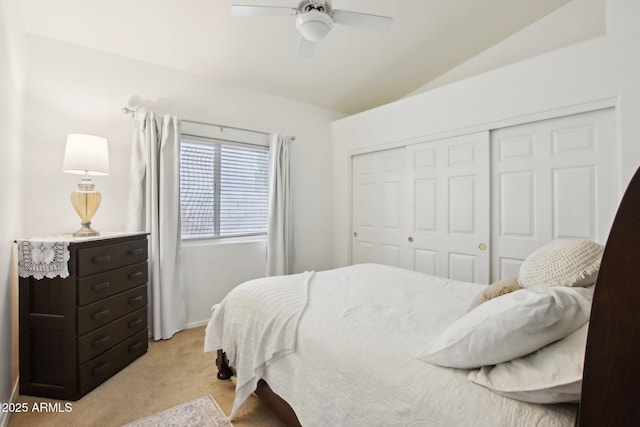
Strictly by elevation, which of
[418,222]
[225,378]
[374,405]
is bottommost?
[225,378]

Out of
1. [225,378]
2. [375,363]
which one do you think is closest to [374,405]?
[375,363]

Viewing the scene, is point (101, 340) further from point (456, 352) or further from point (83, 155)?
point (456, 352)

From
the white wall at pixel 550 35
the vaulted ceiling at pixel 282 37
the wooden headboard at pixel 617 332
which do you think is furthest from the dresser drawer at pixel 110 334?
the white wall at pixel 550 35

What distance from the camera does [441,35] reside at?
2.90 m

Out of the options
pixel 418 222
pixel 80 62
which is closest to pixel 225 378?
pixel 418 222

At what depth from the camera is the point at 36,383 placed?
182 centimetres

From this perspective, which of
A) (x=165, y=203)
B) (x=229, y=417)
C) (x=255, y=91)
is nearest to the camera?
(x=229, y=417)

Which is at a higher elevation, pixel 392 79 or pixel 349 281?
pixel 392 79

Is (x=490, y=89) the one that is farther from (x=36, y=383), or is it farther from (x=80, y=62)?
(x=36, y=383)

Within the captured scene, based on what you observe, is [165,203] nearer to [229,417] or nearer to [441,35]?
[229,417]

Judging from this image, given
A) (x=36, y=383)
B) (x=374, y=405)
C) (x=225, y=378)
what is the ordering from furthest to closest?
1. (x=225, y=378)
2. (x=36, y=383)
3. (x=374, y=405)

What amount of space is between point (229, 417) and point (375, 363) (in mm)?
1078

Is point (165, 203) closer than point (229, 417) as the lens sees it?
No

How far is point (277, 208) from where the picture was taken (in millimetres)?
3506
